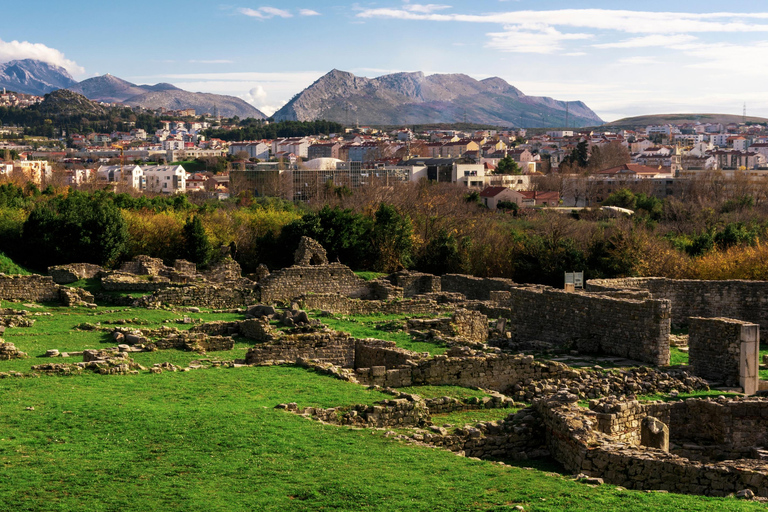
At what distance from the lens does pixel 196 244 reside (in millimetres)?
37594

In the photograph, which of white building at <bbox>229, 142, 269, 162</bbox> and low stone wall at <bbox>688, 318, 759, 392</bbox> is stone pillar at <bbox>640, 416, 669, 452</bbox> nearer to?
low stone wall at <bbox>688, 318, 759, 392</bbox>

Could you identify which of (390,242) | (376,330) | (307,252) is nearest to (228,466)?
(376,330)

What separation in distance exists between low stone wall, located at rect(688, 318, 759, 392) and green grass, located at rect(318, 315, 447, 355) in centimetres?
573

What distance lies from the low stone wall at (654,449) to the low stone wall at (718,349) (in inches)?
128

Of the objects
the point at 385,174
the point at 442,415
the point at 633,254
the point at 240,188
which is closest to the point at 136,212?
the point at 633,254

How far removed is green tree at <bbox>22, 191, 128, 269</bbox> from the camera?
34594mm

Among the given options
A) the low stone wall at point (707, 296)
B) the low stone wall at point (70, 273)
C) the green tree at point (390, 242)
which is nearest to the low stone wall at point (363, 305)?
the low stone wall at point (707, 296)

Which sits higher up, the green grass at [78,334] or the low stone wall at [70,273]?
the low stone wall at [70,273]

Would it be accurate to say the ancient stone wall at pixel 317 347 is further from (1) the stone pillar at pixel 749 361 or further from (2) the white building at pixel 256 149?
(2) the white building at pixel 256 149

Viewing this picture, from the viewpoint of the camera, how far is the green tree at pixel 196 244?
37.6m

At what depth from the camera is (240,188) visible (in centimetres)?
8650

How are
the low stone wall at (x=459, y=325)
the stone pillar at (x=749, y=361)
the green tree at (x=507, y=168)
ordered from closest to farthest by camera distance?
the stone pillar at (x=749, y=361), the low stone wall at (x=459, y=325), the green tree at (x=507, y=168)

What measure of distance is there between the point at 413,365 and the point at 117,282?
50.2 ft

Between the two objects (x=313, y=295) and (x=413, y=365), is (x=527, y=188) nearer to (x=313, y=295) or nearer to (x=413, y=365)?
(x=313, y=295)
